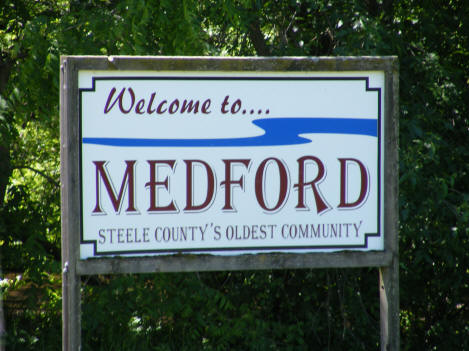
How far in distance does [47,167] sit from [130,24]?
2259 millimetres

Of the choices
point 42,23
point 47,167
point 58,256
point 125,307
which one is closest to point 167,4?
point 42,23

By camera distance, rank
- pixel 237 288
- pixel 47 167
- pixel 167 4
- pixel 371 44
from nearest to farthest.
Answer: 1. pixel 167 4
2. pixel 371 44
3. pixel 237 288
4. pixel 47 167

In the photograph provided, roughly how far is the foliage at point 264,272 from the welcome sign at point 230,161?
3.64 feet

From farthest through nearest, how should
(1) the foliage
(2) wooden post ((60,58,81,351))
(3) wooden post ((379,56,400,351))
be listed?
(1) the foliage < (3) wooden post ((379,56,400,351)) < (2) wooden post ((60,58,81,351))

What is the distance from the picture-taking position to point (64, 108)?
2443 millimetres

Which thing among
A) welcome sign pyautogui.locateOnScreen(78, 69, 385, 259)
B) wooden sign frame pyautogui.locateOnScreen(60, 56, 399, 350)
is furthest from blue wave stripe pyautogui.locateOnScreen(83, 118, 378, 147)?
wooden sign frame pyautogui.locateOnScreen(60, 56, 399, 350)

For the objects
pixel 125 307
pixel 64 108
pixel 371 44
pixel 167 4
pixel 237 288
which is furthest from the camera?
pixel 237 288

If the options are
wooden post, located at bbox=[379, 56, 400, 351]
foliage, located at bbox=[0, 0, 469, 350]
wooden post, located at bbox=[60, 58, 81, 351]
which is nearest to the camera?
wooden post, located at bbox=[60, 58, 81, 351]

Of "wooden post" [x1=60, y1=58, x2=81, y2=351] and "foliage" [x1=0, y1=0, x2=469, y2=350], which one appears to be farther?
"foliage" [x1=0, y1=0, x2=469, y2=350]

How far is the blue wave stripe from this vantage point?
2.53 m

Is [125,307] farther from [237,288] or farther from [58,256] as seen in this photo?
[58,256]

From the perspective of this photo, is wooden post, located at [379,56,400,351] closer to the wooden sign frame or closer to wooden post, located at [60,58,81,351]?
the wooden sign frame

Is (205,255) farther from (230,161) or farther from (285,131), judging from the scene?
(285,131)

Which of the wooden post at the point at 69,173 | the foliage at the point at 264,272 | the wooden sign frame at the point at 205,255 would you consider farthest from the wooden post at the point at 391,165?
the wooden post at the point at 69,173
